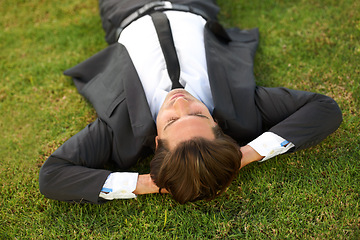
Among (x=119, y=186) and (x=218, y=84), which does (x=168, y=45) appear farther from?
(x=119, y=186)

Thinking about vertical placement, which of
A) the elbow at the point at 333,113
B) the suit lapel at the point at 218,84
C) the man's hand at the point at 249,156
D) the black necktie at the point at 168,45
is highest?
the black necktie at the point at 168,45

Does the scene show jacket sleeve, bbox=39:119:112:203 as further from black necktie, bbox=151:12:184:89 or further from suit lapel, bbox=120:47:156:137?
black necktie, bbox=151:12:184:89

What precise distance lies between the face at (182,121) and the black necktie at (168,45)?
1.34 feet

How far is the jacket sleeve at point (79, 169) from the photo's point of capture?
2676 mm

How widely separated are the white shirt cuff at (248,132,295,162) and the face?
19.1 inches

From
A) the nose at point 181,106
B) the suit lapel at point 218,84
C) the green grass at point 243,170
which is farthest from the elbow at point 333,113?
the nose at point 181,106

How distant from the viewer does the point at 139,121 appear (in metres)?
2.87

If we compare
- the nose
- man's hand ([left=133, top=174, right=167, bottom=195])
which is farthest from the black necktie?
man's hand ([left=133, top=174, right=167, bottom=195])

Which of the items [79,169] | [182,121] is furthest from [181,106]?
[79,169]

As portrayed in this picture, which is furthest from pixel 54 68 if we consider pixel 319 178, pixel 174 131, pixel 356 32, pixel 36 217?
pixel 356 32

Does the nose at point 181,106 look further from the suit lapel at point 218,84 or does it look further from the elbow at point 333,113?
the elbow at point 333,113

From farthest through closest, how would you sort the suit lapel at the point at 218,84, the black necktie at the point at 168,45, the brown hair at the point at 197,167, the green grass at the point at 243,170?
the black necktie at the point at 168,45
the suit lapel at the point at 218,84
the green grass at the point at 243,170
the brown hair at the point at 197,167

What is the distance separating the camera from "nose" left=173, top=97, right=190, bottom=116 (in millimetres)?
2527

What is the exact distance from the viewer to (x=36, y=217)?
2830mm
